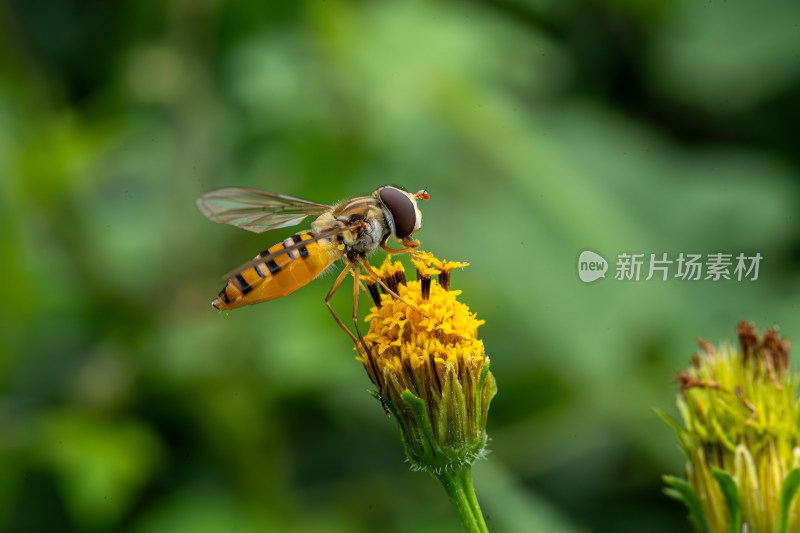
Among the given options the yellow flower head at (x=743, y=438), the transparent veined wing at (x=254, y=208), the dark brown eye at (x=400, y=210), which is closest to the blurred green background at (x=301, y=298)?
the transparent veined wing at (x=254, y=208)

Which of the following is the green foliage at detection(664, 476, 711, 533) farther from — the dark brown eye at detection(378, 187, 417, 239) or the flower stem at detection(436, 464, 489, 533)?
the dark brown eye at detection(378, 187, 417, 239)

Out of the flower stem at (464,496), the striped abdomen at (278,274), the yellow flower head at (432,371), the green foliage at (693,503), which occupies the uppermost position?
the striped abdomen at (278,274)

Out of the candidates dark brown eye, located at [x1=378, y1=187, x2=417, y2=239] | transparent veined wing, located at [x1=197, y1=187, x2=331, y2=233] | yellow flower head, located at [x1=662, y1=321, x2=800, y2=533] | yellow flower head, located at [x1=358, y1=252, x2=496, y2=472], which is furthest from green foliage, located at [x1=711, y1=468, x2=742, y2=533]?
transparent veined wing, located at [x1=197, y1=187, x2=331, y2=233]

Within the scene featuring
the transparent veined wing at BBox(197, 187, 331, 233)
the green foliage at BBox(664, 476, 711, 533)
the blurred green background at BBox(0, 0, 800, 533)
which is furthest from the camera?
the blurred green background at BBox(0, 0, 800, 533)

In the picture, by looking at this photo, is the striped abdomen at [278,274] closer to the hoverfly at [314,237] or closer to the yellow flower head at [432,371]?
the hoverfly at [314,237]

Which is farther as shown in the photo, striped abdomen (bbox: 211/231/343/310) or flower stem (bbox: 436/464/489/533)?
striped abdomen (bbox: 211/231/343/310)

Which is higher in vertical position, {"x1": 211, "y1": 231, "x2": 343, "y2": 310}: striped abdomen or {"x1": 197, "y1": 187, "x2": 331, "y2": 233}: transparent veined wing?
{"x1": 197, "y1": 187, "x2": 331, "y2": 233}: transparent veined wing

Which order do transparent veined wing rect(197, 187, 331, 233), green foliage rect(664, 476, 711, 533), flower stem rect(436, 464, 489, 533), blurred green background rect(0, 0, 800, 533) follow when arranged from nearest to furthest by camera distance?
flower stem rect(436, 464, 489, 533) < green foliage rect(664, 476, 711, 533) < transparent veined wing rect(197, 187, 331, 233) < blurred green background rect(0, 0, 800, 533)
